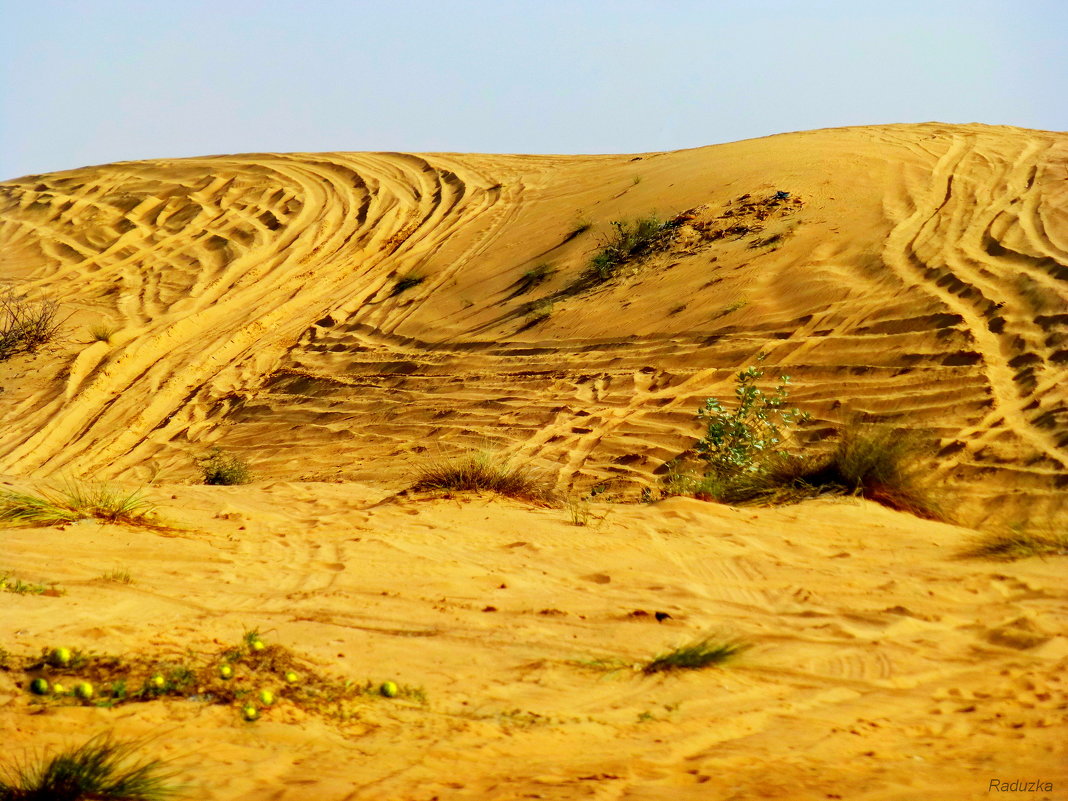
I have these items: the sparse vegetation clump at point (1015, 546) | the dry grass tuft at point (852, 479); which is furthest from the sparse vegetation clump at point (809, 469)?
the sparse vegetation clump at point (1015, 546)

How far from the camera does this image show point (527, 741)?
275 centimetres

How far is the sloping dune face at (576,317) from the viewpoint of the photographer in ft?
23.5

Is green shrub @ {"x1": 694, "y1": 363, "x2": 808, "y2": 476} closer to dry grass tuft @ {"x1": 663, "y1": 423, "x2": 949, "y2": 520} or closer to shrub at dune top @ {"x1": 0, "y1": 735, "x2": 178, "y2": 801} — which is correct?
dry grass tuft @ {"x1": 663, "y1": 423, "x2": 949, "y2": 520}

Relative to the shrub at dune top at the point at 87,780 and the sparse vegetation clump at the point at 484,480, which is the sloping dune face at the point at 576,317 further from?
the shrub at dune top at the point at 87,780

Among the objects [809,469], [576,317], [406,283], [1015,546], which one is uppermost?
[406,283]

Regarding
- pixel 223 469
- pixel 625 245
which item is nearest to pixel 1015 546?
pixel 223 469

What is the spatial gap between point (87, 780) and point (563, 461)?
500cm

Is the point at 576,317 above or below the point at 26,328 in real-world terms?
above

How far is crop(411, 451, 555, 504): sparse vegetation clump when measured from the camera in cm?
567

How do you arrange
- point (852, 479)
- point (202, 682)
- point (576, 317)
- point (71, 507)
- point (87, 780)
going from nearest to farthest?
point (87, 780), point (202, 682), point (71, 507), point (852, 479), point (576, 317)

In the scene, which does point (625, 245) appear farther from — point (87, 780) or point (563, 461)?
point (87, 780)

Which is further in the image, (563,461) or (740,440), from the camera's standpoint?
(563,461)

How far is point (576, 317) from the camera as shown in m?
9.99

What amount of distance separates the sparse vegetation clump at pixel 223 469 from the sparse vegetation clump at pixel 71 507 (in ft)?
8.46
